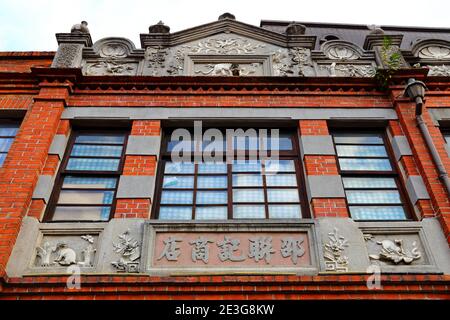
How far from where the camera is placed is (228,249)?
6.24 m

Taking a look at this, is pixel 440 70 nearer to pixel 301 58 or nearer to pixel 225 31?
pixel 301 58

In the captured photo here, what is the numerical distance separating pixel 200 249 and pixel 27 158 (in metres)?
3.03

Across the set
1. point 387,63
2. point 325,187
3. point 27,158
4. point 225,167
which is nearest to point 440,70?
point 387,63

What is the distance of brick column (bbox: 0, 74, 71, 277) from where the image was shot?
20.3 ft

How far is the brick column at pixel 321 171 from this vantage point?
22.0 ft

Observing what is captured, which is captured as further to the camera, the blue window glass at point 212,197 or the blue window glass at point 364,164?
the blue window glass at point 364,164

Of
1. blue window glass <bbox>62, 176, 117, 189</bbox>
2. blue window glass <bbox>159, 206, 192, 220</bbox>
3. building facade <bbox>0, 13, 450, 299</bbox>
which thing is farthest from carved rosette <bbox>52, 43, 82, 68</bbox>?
blue window glass <bbox>159, 206, 192, 220</bbox>

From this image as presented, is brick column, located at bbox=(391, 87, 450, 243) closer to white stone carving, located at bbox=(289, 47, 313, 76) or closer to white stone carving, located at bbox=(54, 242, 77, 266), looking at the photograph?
white stone carving, located at bbox=(289, 47, 313, 76)

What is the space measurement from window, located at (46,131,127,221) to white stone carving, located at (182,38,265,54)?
8.68ft

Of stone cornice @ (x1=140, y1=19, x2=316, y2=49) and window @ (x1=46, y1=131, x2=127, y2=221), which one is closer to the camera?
window @ (x1=46, y1=131, x2=127, y2=221)

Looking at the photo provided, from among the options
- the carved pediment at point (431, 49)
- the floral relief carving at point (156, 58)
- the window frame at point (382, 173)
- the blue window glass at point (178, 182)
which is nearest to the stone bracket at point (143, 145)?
the blue window glass at point (178, 182)

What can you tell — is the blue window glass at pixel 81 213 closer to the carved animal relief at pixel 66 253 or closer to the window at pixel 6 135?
the carved animal relief at pixel 66 253

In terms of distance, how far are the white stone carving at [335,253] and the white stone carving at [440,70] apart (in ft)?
14.9
